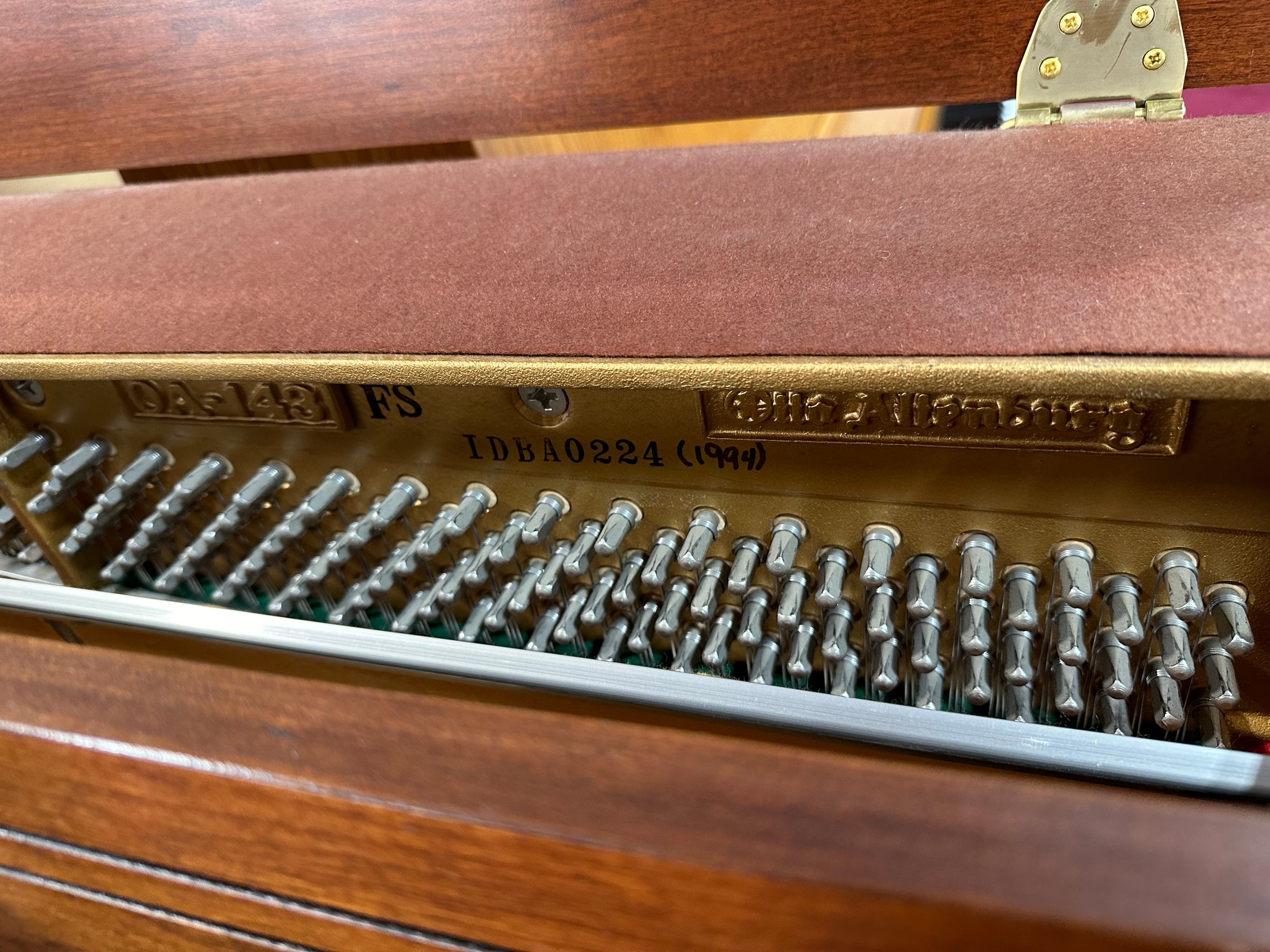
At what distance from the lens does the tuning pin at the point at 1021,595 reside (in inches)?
25.0

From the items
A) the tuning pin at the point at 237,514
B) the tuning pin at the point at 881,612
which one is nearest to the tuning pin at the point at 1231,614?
the tuning pin at the point at 881,612

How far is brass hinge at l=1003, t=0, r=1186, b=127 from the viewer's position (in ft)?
2.38

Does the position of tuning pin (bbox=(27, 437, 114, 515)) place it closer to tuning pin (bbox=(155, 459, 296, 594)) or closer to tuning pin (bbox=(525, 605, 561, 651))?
tuning pin (bbox=(155, 459, 296, 594))

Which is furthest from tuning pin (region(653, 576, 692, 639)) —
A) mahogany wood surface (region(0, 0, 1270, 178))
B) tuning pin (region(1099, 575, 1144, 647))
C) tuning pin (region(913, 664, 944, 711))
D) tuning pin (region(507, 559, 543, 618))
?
mahogany wood surface (region(0, 0, 1270, 178))

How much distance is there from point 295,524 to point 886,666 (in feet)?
A: 1.84

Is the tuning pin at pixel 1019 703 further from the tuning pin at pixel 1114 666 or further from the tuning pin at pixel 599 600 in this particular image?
the tuning pin at pixel 599 600

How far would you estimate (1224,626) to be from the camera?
61 centimetres

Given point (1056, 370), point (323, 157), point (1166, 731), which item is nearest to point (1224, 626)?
point (1166, 731)

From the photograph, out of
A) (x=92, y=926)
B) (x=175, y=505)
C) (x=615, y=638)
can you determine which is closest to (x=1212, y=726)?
(x=615, y=638)

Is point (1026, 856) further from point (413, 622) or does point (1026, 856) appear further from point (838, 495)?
point (413, 622)

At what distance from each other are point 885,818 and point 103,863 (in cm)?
51

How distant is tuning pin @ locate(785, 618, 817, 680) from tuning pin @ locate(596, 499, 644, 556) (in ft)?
0.55

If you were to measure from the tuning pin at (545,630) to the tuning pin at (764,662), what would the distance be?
19cm

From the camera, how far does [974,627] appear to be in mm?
630
